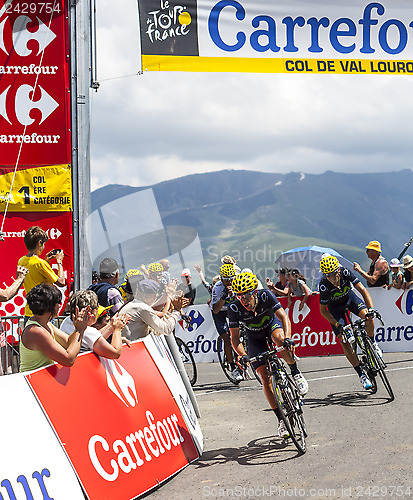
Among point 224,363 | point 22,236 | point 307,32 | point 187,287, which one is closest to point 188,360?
point 224,363

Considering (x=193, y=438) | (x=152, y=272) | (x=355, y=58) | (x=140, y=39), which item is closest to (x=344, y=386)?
(x=152, y=272)

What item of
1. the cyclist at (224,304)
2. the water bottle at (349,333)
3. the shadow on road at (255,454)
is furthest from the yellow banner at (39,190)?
the water bottle at (349,333)

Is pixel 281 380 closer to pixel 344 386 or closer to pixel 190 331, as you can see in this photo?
→ pixel 344 386

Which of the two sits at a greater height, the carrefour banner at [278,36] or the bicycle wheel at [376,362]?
the carrefour banner at [278,36]

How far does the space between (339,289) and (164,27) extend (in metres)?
4.78

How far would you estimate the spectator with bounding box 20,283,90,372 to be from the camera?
4973 mm

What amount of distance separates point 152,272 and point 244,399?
2388 millimetres

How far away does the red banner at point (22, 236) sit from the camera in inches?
362

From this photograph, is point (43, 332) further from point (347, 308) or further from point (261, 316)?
point (347, 308)

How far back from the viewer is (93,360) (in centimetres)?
551

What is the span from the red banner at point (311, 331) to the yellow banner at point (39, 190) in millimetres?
6708

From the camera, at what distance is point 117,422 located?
541 centimetres

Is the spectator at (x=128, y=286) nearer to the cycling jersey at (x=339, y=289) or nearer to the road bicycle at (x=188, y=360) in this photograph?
the road bicycle at (x=188, y=360)

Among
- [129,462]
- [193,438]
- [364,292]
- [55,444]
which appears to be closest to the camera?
[55,444]
